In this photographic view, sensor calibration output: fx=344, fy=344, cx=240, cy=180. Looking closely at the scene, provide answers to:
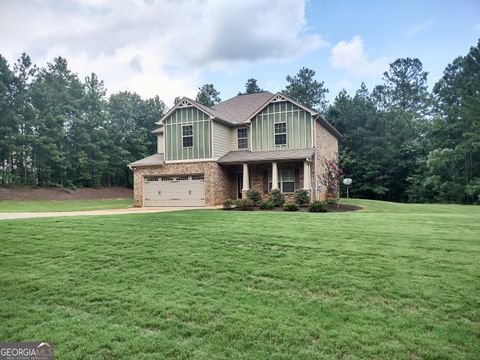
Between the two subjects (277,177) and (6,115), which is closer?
(277,177)

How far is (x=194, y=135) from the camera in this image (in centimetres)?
2091

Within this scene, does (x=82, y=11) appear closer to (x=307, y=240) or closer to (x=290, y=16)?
(x=290, y=16)

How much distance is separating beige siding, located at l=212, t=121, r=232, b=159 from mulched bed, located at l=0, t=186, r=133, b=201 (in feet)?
66.6

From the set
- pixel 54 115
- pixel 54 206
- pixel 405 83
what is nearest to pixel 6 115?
pixel 54 115

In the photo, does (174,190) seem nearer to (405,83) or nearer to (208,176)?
(208,176)

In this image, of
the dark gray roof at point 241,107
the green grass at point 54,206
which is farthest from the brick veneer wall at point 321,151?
the green grass at point 54,206

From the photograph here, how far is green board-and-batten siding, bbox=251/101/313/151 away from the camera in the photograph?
2014 centimetres

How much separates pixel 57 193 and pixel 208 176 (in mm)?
22240

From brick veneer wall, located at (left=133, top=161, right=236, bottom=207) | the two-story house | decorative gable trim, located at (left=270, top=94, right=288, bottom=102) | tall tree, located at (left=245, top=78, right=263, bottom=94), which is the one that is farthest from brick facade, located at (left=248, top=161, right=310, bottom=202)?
tall tree, located at (left=245, top=78, right=263, bottom=94)

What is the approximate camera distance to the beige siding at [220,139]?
2067cm

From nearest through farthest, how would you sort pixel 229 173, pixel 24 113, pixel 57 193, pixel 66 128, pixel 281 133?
1. pixel 281 133
2. pixel 229 173
3. pixel 24 113
4. pixel 57 193
5. pixel 66 128

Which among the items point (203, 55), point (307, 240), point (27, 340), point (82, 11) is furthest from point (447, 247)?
point (203, 55)

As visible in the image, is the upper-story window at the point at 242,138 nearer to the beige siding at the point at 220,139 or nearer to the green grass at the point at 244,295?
the beige siding at the point at 220,139

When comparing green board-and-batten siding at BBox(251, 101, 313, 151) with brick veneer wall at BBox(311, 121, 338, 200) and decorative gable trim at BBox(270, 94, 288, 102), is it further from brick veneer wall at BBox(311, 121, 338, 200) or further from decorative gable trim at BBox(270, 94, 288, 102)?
brick veneer wall at BBox(311, 121, 338, 200)
